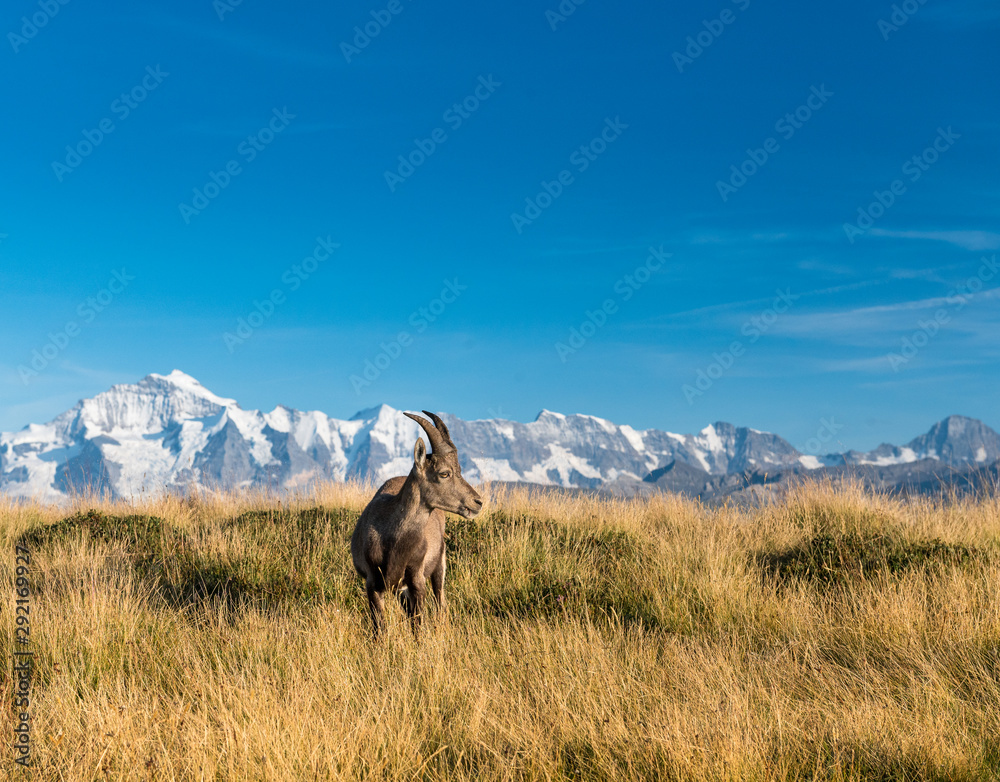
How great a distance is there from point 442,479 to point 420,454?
0.98ft

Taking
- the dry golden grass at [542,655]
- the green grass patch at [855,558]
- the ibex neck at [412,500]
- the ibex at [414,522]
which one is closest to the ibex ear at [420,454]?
the ibex at [414,522]

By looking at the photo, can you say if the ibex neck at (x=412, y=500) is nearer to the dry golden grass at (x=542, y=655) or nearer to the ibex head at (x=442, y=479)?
the ibex head at (x=442, y=479)

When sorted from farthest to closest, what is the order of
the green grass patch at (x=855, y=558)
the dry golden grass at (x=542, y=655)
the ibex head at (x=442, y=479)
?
the green grass patch at (x=855, y=558) < the ibex head at (x=442, y=479) < the dry golden grass at (x=542, y=655)

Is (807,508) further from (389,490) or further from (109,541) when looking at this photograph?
(109,541)

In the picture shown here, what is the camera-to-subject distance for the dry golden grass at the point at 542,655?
4.31 meters

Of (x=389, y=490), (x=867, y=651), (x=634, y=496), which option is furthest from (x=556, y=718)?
(x=634, y=496)

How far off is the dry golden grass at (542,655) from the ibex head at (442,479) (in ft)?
3.64

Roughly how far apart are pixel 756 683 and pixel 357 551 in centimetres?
345

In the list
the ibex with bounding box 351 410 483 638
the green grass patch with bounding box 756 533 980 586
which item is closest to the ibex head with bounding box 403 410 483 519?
the ibex with bounding box 351 410 483 638

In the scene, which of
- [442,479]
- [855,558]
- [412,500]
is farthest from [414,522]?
[855,558]

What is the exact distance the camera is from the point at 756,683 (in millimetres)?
5652

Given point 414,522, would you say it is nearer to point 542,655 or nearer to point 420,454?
point 420,454

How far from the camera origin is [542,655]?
615 centimetres

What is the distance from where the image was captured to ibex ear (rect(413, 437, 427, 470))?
20.2 feet
